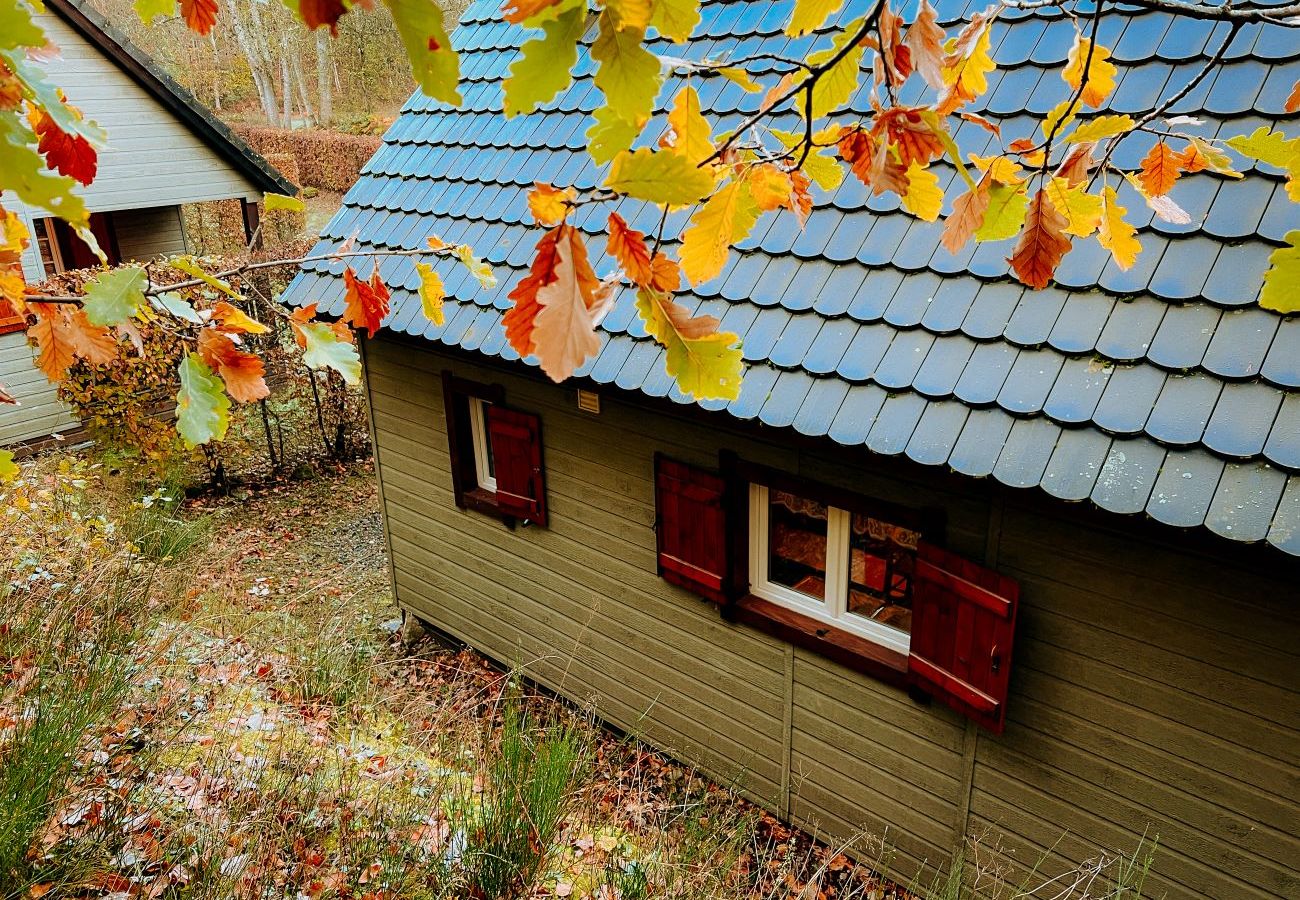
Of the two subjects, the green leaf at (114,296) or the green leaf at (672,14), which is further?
the green leaf at (114,296)

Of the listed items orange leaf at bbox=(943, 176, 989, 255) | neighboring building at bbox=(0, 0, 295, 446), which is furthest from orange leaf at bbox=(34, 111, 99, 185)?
neighboring building at bbox=(0, 0, 295, 446)

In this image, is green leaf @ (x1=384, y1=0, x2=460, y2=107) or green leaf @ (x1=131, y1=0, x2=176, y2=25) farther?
green leaf @ (x1=131, y1=0, x2=176, y2=25)

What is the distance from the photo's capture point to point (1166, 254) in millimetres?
3449

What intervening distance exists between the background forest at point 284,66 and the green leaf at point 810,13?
29899mm

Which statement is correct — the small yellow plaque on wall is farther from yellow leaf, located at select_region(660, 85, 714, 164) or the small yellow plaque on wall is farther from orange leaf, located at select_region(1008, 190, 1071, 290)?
yellow leaf, located at select_region(660, 85, 714, 164)

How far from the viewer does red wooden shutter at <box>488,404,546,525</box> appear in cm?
576

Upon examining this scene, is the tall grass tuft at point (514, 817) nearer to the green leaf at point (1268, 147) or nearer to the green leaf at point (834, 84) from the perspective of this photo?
the green leaf at point (834, 84)

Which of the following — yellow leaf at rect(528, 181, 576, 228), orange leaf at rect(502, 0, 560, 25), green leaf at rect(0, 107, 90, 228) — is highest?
orange leaf at rect(502, 0, 560, 25)

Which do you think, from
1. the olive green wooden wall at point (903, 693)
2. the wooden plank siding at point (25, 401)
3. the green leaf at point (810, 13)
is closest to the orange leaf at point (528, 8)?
the green leaf at point (810, 13)

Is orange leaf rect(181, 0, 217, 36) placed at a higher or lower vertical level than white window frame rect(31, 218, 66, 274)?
higher

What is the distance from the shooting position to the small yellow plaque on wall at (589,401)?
207 inches

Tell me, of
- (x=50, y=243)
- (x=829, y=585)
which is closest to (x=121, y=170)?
(x=50, y=243)

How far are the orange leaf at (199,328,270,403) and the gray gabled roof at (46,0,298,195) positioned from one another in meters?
12.8

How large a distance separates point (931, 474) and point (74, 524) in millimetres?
6599
